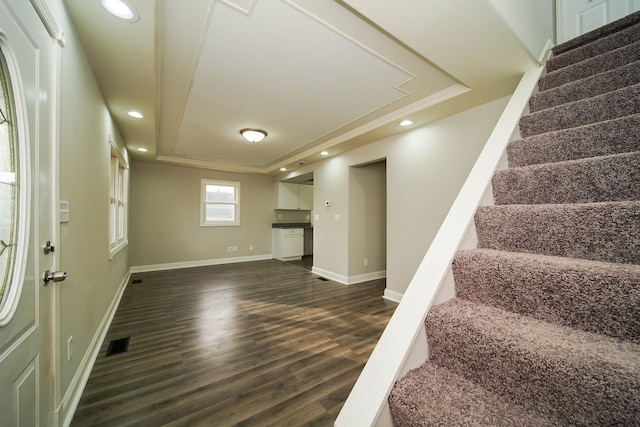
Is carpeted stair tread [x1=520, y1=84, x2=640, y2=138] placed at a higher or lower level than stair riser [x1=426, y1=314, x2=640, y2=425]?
higher

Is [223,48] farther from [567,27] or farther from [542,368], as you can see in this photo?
[567,27]

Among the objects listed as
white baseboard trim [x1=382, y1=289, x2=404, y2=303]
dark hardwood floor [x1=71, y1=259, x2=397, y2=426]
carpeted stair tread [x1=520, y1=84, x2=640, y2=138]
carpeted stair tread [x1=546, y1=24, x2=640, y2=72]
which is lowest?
dark hardwood floor [x1=71, y1=259, x2=397, y2=426]

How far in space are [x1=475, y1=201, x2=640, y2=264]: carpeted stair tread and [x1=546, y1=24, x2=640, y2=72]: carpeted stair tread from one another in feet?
5.83

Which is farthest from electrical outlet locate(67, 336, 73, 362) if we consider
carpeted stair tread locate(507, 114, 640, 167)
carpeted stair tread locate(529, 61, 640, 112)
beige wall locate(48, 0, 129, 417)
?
carpeted stair tread locate(529, 61, 640, 112)

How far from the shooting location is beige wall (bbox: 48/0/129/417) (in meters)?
1.34

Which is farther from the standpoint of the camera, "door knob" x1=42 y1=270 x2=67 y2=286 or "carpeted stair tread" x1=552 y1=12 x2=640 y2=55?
"carpeted stair tread" x1=552 y1=12 x2=640 y2=55

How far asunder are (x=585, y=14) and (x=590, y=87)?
1864mm

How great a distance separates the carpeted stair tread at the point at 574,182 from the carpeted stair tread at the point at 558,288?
0.39 meters

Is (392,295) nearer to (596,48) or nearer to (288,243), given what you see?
(596,48)

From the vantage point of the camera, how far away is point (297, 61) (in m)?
1.95

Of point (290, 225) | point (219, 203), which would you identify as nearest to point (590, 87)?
point (290, 225)

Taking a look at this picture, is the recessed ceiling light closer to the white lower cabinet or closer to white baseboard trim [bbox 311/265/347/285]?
white baseboard trim [bbox 311/265/347/285]

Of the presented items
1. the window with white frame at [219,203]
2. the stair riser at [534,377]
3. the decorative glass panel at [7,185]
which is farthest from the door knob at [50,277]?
the window with white frame at [219,203]

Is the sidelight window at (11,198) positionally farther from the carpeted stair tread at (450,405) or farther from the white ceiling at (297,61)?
the carpeted stair tread at (450,405)
